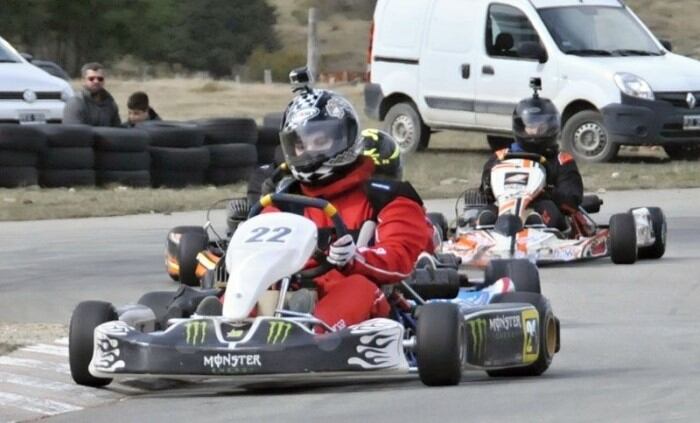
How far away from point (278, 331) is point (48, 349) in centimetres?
219

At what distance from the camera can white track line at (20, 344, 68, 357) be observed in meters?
9.42

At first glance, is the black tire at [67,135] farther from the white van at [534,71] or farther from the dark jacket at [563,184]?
the dark jacket at [563,184]

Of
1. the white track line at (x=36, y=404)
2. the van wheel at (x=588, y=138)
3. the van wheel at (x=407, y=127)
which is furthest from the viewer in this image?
the van wheel at (x=407, y=127)

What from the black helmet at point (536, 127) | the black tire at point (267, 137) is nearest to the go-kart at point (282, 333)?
the black helmet at point (536, 127)

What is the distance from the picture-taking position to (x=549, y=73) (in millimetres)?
22062

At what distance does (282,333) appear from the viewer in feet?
25.2

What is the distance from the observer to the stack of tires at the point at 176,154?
1900cm

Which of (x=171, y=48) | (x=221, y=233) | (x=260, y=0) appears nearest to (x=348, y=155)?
(x=221, y=233)

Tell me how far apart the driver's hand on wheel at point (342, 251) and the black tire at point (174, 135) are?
10.8 metres

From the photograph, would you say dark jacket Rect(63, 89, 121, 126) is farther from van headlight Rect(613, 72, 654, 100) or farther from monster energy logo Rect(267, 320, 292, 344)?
monster energy logo Rect(267, 320, 292, 344)

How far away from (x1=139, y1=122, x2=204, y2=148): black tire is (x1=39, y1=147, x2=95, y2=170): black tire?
63cm

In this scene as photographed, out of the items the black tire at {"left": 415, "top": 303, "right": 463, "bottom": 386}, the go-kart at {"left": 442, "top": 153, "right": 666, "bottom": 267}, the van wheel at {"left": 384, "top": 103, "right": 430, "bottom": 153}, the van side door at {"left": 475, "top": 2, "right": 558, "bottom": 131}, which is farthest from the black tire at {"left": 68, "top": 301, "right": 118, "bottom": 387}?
the van wheel at {"left": 384, "top": 103, "right": 430, "bottom": 153}

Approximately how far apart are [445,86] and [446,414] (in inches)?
628

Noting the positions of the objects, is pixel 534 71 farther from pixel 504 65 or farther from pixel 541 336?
pixel 541 336
